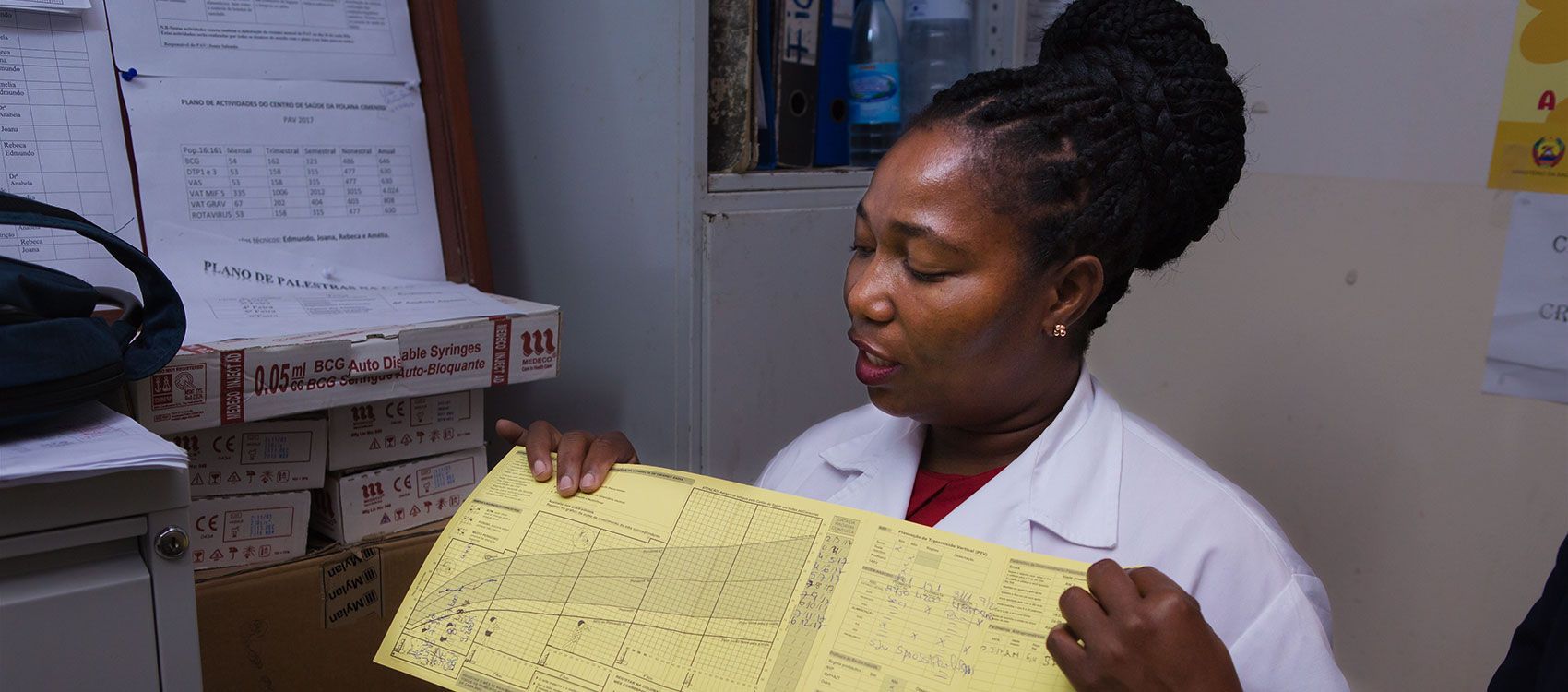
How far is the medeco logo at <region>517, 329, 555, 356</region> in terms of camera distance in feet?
4.82

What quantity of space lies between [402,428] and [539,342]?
0.22 metres

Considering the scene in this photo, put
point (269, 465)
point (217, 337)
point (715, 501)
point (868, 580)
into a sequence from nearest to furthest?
point (868, 580) < point (715, 501) < point (217, 337) < point (269, 465)

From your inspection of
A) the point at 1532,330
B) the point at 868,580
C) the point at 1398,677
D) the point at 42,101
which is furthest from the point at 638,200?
the point at 1398,677

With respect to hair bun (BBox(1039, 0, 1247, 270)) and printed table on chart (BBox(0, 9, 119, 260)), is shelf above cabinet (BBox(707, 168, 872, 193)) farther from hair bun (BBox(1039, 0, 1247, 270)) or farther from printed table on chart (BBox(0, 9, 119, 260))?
printed table on chart (BBox(0, 9, 119, 260))

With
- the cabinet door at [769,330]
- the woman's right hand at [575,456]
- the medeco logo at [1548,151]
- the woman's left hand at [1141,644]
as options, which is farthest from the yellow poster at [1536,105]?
the woman's right hand at [575,456]

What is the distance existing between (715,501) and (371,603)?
0.76m

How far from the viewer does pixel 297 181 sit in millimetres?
1550

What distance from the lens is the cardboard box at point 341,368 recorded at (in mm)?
1197

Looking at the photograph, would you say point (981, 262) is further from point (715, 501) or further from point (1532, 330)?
point (1532, 330)

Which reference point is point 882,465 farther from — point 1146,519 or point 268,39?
point 268,39

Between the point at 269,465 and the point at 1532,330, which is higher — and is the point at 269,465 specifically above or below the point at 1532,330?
below

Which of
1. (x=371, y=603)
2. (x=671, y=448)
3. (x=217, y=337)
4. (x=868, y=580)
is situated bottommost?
(x=371, y=603)

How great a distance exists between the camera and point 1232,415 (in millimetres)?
1844

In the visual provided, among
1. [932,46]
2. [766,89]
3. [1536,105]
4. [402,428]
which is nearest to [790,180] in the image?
[766,89]
